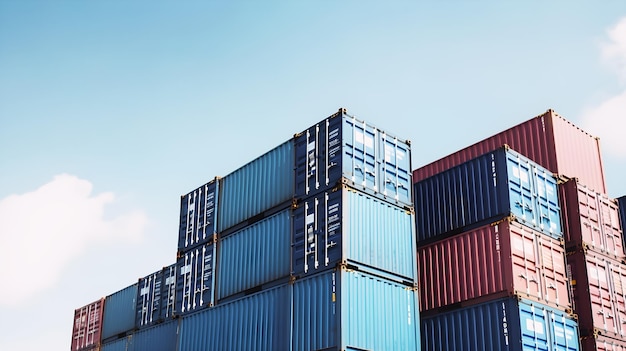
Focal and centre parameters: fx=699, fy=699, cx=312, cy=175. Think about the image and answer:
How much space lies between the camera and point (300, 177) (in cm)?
2386

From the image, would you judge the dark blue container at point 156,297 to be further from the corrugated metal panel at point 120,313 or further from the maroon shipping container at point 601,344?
the maroon shipping container at point 601,344

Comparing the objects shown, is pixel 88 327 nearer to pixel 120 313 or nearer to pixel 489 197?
pixel 120 313

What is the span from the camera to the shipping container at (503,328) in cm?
2152

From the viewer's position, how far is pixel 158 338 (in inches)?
1152

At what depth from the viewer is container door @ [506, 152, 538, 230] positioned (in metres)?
23.7

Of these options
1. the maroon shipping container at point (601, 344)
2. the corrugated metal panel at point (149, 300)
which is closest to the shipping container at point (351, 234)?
the maroon shipping container at point (601, 344)

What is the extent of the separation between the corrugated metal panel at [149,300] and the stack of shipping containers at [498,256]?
40.8ft

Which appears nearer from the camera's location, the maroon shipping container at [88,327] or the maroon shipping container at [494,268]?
the maroon shipping container at [494,268]

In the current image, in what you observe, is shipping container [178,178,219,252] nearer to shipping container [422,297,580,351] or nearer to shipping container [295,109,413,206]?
shipping container [295,109,413,206]

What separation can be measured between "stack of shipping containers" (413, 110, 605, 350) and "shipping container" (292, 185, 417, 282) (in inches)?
79.0

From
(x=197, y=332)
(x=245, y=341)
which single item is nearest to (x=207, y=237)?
(x=197, y=332)

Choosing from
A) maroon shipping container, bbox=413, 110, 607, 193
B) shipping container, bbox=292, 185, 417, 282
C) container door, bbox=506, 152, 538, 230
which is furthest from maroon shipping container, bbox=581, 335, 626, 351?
shipping container, bbox=292, 185, 417, 282

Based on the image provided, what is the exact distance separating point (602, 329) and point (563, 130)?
7987mm

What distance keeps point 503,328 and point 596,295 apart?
522 centimetres
